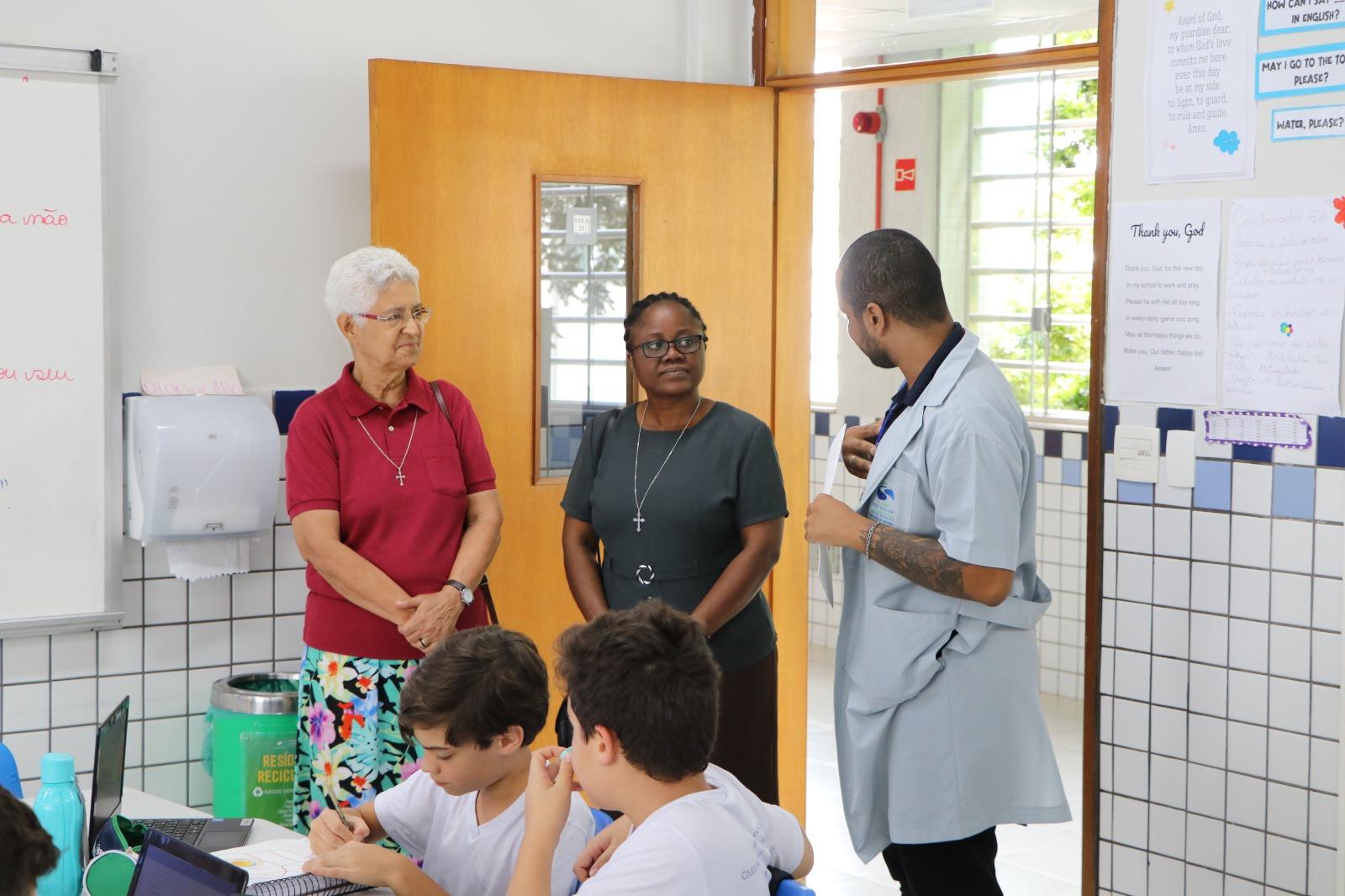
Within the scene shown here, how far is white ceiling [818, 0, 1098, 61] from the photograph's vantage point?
3426 millimetres

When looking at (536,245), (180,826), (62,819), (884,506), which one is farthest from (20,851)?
(536,245)

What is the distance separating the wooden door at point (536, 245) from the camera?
3490mm

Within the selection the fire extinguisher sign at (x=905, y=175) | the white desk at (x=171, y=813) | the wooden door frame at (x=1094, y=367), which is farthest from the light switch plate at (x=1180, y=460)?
the fire extinguisher sign at (x=905, y=175)

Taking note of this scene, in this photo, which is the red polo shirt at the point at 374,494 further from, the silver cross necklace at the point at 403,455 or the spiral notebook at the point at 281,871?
the spiral notebook at the point at 281,871

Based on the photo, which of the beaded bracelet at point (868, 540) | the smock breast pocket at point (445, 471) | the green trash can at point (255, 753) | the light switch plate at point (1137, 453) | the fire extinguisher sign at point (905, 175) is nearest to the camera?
the beaded bracelet at point (868, 540)

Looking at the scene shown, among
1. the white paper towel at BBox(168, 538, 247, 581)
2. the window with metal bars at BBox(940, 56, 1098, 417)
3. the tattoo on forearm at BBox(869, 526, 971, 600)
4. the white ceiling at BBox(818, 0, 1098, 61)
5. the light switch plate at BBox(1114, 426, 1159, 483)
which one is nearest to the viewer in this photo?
the tattoo on forearm at BBox(869, 526, 971, 600)

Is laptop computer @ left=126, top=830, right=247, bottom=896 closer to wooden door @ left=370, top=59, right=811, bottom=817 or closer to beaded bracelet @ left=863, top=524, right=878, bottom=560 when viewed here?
beaded bracelet @ left=863, top=524, right=878, bottom=560

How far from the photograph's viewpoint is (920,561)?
2.34m

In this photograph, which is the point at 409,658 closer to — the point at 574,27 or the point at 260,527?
the point at 260,527

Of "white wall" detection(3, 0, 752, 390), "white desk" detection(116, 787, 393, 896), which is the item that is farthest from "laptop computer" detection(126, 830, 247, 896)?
"white wall" detection(3, 0, 752, 390)

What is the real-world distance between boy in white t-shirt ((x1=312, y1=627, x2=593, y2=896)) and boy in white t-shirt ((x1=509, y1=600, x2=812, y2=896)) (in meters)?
0.15

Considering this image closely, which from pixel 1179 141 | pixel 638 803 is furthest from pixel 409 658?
pixel 1179 141

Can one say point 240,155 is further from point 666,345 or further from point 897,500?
point 897,500

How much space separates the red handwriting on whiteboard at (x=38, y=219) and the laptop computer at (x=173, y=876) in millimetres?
1921
